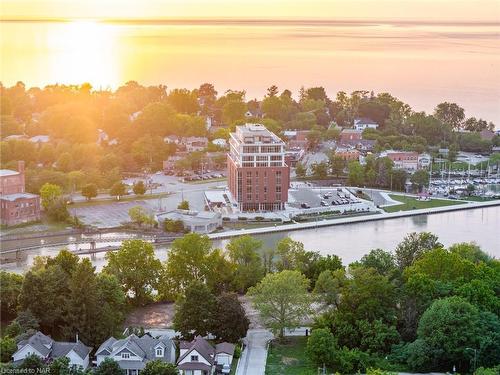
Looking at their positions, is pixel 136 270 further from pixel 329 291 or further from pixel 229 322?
pixel 329 291

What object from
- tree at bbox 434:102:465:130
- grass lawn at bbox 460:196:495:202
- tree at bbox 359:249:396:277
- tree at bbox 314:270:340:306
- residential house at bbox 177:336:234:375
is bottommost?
residential house at bbox 177:336:234:375

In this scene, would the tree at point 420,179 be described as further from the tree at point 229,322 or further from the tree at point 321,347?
the tree at point 321,347

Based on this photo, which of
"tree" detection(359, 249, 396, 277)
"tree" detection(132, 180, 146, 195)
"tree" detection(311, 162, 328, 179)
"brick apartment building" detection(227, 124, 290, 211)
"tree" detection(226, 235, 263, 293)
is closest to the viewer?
"tree" detection(359, 249, 396, 277)

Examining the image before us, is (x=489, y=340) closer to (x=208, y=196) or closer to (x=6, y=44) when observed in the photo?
(x=208, y=196)

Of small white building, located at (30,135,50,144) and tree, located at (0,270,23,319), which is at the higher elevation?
small white building, located at (30,135,50,144)

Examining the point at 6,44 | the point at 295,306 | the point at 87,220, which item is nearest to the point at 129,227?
the point at 87,220

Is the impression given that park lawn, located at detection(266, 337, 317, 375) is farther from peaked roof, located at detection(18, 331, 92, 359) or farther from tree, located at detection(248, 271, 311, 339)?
peaked roof, located at detection(18, 331, 92, 359)

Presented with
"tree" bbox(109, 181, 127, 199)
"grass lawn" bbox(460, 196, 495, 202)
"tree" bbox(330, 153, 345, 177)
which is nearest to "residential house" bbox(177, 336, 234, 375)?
"tree" bbox(109, 181, 127, 199)
